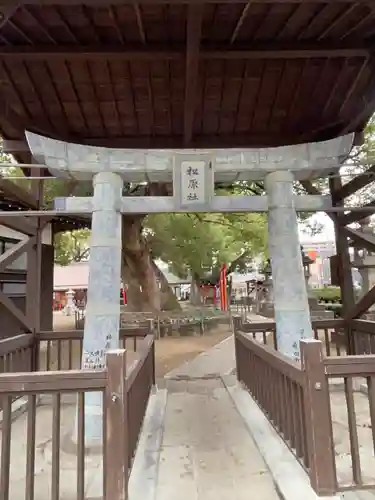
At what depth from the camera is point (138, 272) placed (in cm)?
1511

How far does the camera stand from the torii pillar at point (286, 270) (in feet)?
15.0

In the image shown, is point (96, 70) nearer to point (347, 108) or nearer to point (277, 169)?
point (277, 169)

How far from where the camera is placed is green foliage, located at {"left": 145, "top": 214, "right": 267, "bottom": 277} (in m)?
14.6

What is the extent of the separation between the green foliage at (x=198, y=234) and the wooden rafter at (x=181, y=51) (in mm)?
10430

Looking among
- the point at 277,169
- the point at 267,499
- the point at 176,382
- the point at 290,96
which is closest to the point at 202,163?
the point at 277,169

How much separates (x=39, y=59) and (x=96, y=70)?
0.59 metres

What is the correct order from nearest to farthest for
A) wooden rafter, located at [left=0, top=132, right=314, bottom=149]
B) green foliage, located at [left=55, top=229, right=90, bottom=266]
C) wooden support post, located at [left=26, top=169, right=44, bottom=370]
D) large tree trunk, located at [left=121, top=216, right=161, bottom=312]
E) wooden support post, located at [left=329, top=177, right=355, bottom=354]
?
wooden rafter, located at [left=0, top=132, right=314, bottom=149] < wooden support post, located at [left=26, top=169, right=44, bottom=370] < wooden support post, located at [left=329, top=177, right=355, bottom=354] < large tree trunk, located at [left=121, top=216, right=161, bottom=312] < green foliage, located at [left=55, top=229, right=90, bottom=266]

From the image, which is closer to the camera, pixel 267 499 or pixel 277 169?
pixel 267 499

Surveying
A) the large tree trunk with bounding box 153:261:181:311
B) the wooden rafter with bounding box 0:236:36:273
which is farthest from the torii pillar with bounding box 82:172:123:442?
the large tree trunk with bounding box 153:261:181:311

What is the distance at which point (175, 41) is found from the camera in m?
3.86

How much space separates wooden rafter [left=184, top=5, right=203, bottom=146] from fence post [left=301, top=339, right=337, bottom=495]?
8.76 feet

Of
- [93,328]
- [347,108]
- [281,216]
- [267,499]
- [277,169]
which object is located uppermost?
[347,108]

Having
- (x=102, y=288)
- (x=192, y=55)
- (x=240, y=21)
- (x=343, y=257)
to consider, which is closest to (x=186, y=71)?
(x=192, y=55)

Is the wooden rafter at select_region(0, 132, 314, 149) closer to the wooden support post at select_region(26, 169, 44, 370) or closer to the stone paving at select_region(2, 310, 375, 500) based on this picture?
the wooden support post at select_region(26, 169, 44, 370)
